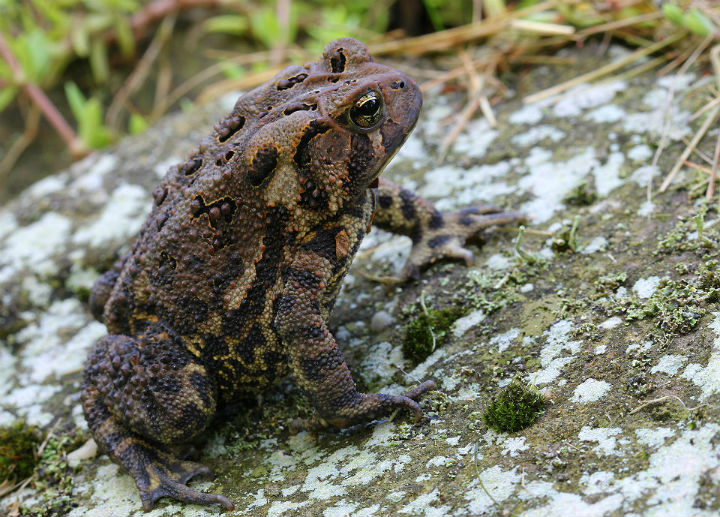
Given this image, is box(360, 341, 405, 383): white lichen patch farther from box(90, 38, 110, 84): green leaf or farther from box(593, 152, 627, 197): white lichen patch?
box(90, 38, 110, 84): green leaf

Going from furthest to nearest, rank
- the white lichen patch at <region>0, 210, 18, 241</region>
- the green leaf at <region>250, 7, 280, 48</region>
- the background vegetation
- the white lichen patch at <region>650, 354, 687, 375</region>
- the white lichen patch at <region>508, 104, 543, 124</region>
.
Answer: the green leaf at <region>250, 7, 280, 48</region> < the white lichen patch at <region>0, 210, 18, 241</region> < the background vegetation < the white lichen patch at <region>508, 104, 543, 124</region> < the white lichen patch at <region>650, 354, 687, 375</region>

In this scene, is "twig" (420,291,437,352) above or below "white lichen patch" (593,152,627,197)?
below

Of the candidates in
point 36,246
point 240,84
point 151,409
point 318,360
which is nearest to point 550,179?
point 318,360

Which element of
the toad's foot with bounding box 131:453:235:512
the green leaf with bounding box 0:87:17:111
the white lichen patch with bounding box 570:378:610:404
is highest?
the green leaf with bounding box 0:87:17:111

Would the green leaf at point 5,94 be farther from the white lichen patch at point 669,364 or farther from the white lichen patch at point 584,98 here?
the white lichen patch at point 669,364

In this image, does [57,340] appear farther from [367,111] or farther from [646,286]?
[646,286]

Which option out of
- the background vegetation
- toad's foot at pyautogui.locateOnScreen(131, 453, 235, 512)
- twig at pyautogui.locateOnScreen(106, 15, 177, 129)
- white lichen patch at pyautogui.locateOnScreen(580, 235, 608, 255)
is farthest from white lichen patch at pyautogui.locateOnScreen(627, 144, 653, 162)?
twig at pyautogui.locateOnScreen(106, 15, 177, 129)

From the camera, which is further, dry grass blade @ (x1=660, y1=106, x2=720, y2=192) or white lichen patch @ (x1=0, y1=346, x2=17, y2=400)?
white lichen patch @ (x1=0, y1=346, x2=17, y2=400)
